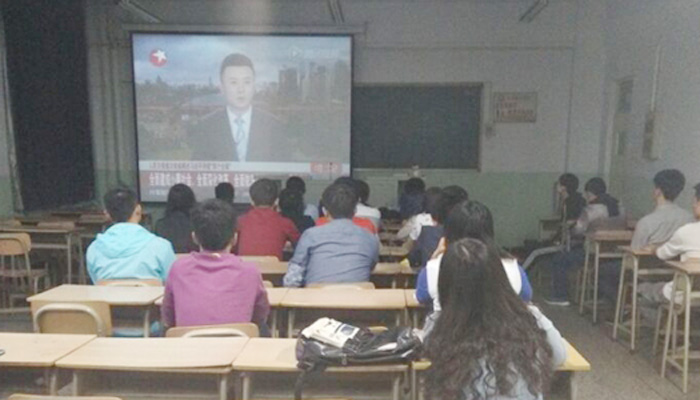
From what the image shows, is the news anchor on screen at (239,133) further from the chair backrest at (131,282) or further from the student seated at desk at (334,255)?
the chair backrest at (131,282)

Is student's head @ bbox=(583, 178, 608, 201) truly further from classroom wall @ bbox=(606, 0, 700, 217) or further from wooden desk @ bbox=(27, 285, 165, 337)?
wooden desk @ bbox=(27, 285, 165, 337)

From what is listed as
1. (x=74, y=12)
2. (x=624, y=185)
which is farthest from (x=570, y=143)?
(x=74, y=12)

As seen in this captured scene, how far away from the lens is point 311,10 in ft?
22.5

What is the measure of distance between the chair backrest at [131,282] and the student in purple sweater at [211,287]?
0.49 meters

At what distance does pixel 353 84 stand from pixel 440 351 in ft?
18.7

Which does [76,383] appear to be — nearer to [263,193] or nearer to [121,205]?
[121,205]

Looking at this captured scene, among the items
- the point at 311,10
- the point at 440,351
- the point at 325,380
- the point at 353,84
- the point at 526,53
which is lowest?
the point at 325,380

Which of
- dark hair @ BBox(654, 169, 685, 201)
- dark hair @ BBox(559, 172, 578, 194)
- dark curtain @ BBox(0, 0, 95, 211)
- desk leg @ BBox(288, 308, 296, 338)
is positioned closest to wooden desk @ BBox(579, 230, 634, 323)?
dark hair @ BBox(654, 169, 685, 201)

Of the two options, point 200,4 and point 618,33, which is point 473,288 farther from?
point 200,4

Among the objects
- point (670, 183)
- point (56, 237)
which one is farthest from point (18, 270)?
point (670, 183)

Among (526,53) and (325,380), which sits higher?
(526,53)

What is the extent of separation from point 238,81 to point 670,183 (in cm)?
507

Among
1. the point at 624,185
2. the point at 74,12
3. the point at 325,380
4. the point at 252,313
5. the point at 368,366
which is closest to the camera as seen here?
the point at 368,366

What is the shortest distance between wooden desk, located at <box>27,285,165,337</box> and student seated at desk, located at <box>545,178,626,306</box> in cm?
364
